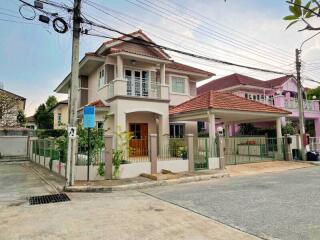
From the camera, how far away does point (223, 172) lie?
1352 centimetres

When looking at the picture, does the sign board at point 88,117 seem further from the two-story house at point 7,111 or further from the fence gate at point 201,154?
the two-story house at point 7,111

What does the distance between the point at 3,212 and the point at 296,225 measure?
7194mm

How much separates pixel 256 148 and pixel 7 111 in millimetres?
22431

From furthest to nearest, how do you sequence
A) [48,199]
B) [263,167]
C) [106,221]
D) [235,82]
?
1. [235,82]
2. [263,167]
3. [48,199]
4. [106,221]

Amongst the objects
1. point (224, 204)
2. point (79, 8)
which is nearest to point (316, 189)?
point (224, 204)

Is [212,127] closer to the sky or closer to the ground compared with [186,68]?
closer to the ground

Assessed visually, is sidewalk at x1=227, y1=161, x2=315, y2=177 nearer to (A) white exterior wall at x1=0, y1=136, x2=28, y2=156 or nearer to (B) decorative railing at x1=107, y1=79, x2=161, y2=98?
(B) decorative railing at x1=107, y1=79, x2=161, y2=98

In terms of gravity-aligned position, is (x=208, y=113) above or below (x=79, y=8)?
below

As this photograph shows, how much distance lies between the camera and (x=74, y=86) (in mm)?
10352

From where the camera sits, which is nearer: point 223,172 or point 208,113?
point 223,172

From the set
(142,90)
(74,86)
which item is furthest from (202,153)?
(74,86)

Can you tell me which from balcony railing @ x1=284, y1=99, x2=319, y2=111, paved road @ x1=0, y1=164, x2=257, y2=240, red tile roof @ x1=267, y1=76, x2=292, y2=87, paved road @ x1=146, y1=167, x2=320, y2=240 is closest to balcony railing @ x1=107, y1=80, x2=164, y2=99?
paved road @ x1=146, y1=167, x2=320, y2=240

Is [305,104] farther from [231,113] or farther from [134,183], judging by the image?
[134,183]

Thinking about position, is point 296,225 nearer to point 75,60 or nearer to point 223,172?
point 223,172
